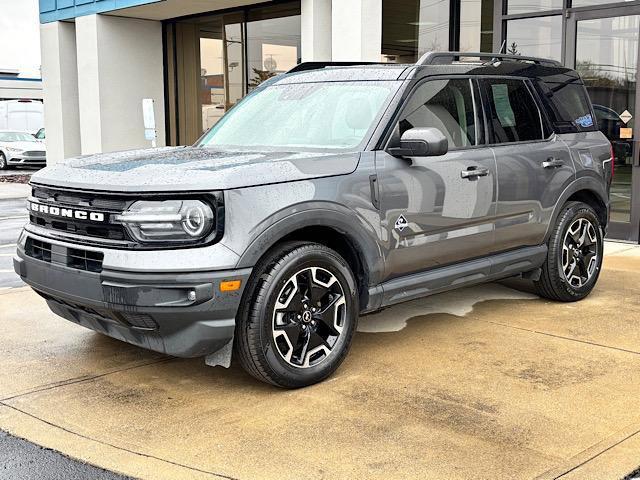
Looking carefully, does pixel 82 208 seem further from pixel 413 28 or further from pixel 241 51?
pixel 241 51

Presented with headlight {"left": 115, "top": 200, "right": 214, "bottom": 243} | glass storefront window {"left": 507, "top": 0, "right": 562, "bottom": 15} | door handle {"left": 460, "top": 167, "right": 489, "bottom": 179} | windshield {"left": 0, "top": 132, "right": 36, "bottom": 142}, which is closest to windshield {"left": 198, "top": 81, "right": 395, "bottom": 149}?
door handle {"left": 460, "top": 167, "right": 489, "bottom": 179}

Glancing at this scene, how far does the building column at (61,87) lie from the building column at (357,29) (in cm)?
1066

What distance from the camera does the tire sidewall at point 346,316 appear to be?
Result: 4297mm

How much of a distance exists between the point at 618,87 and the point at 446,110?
16.9 ft

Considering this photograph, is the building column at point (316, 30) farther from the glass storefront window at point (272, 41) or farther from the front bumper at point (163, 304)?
the front bumper at point (163, 304)

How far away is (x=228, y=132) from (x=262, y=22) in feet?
41.3

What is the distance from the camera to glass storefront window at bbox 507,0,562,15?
10.4 meters

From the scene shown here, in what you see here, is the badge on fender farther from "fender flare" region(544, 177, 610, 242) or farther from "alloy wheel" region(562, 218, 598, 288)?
"alloy wheel" region(562, 218, 598, 288)

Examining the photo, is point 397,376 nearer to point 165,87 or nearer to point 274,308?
point 274,308

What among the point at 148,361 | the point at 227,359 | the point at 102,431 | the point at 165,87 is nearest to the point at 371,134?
the point at 227,359

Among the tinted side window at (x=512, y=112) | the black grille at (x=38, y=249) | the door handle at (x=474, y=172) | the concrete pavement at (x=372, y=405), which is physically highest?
the tinted side window at (x=512, y=112)

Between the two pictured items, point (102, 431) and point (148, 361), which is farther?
point (148, 361)

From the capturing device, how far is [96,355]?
525 centimetres

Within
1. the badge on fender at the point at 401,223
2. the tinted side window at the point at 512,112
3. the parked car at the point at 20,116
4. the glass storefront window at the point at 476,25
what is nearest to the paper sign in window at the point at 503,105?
the tinted side window at the point at 512,112
